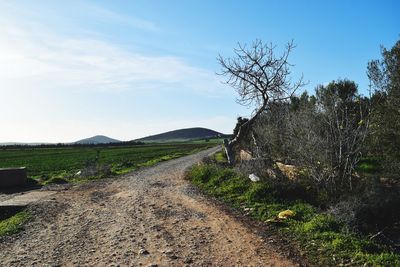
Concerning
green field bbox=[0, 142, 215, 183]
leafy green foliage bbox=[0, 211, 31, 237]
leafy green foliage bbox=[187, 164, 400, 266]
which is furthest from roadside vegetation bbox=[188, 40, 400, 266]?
green field bbox=[0, 142, 215, 183]

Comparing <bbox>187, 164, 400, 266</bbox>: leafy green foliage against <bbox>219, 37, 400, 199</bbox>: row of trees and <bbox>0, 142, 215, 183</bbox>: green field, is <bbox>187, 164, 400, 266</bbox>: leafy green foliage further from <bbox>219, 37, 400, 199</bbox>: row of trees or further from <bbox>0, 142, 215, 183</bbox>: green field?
<bbox>0, 142, 215, 183</bbox>: green field

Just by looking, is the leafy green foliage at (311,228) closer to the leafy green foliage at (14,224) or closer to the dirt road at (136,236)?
the dirt road at (136,236)

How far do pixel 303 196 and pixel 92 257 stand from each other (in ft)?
25.5

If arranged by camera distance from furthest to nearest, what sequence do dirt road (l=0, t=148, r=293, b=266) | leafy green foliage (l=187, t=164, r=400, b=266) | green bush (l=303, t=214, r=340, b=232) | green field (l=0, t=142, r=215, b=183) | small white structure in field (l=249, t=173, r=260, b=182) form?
green field (l=0, t=142, r=215, b=183)
small white structure in field (l=249, t=173, r=260, b=182)
green bush (l=303, t=214, r=340, b=232)
dirt road (l=0, t=148, r=293, b=266)
leafy green foliage (l=187, t=164, r=400, b=266)

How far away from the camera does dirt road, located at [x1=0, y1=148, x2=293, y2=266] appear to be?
8273 millimetres

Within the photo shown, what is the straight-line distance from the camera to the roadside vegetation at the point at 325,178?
9.28 m

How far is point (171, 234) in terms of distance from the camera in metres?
10.1

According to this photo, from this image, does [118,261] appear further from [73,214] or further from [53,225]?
[73,214]

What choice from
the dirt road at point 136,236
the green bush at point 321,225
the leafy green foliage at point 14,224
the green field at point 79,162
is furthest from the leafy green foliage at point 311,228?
the green field at point 79,162

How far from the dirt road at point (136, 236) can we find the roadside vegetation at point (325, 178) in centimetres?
118

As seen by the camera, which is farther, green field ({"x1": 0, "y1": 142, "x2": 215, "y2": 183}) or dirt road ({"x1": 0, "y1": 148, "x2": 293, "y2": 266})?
green field ({"x1": 0, "y1": 142, "x2": 215, "y2": 183})

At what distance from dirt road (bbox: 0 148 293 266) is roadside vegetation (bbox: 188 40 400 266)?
1.18 m

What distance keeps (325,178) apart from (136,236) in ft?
22.5

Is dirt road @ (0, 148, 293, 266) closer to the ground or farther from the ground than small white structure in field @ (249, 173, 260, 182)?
closer to the ground
